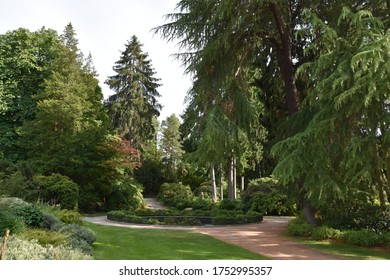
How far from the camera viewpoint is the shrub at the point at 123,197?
869 inches

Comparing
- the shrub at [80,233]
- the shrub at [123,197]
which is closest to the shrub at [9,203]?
the shrub at [80,233]

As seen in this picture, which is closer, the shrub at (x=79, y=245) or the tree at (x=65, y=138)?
the shrub at (x=79, y=245)

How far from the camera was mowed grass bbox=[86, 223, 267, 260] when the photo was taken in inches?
316

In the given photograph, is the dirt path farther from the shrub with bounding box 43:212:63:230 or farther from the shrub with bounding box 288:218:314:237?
the shrub with bounding box 43:212:63:230

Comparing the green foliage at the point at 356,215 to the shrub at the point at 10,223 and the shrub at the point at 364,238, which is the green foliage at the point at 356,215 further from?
the shrub at the point at 10,223

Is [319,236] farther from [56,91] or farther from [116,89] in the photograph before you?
[116,89]

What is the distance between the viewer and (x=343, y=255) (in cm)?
897

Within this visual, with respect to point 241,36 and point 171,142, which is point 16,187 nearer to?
point 241,36

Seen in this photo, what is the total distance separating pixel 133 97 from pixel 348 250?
2579 cm

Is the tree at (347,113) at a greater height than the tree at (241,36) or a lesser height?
lesser

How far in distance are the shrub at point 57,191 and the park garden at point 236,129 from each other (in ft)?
0.19

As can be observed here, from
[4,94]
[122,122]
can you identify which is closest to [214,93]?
[4,94]

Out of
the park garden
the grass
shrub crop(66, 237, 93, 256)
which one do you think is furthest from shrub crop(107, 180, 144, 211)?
shrub crop(66, 237, 93, 256)
